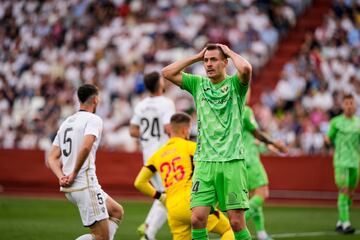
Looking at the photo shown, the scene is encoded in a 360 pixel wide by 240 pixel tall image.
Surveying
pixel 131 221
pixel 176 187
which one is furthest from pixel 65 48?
pixel 176 187

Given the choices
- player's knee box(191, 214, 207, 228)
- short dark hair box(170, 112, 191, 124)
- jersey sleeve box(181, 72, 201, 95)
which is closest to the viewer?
player's knee box(191, 214, 207, 228)

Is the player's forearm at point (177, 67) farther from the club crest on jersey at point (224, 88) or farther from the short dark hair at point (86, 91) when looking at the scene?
the short dark hair at point (86, 91)

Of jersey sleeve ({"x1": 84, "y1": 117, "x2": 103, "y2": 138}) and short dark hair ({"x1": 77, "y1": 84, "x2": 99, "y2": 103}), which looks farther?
short dark hair ({"x1": 77, "y1": 84, "x2": 99, "y2": 103})

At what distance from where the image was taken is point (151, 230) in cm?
1359

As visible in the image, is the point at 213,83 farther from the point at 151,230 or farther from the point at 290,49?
the point at 290,49

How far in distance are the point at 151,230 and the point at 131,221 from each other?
441 centimetres

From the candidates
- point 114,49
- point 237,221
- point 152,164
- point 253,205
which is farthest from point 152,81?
point 114,49

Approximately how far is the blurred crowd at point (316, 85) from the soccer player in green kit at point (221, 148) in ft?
47.1

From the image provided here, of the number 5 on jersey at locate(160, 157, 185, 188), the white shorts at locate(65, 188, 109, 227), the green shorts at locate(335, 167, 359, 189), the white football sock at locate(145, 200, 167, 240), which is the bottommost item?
the white football sock at locate(145, 200, 167, 240)

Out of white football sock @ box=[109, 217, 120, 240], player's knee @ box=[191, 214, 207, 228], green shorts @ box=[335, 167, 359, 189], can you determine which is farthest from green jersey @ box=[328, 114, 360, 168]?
player's knee @ box=[191, 214, 207, 228]

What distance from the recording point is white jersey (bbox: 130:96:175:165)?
46.7 feet

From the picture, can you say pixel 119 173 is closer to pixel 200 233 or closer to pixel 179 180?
pixel 179 180

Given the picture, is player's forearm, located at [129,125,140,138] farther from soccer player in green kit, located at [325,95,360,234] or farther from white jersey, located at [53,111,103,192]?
soccer player in green kit, located at [325,95,360,234]

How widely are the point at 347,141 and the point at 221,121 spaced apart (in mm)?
7266
